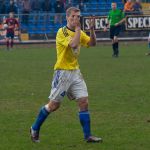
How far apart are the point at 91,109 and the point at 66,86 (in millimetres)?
3300

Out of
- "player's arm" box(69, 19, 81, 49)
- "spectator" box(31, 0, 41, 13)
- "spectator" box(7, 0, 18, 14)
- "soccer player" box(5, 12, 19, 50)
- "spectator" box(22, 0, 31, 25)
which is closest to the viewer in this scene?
"player's arm" box(69, 19, 81, 49)

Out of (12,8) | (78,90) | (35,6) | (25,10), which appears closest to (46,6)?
(35,6)

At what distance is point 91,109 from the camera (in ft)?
43.2

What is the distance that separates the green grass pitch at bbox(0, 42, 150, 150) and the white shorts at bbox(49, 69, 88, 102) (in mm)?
662

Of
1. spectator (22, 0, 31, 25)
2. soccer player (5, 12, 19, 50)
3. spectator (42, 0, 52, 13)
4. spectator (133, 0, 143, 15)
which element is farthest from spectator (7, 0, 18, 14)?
spectator (133, 0, 143, 15)

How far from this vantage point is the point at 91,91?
53.4 ft

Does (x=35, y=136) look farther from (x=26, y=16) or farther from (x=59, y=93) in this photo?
(x=26, y=16)

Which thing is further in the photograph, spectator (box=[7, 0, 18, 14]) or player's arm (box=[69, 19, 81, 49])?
spectator (box=[7, 0, 18, 14])

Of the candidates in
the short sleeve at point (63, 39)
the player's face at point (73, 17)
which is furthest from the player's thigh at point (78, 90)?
the player's face at point (73, 17)

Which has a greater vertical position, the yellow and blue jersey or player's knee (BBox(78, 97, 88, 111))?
the yellow and blue jersey

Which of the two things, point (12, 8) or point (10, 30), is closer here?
point (10, 30)

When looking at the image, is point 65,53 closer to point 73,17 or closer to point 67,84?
point 67,84

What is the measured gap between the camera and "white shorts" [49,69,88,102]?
9.92 m

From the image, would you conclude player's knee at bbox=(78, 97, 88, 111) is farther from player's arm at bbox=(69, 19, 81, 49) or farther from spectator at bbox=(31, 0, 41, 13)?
spectator at bbox=(31, 0, 41, 13)
